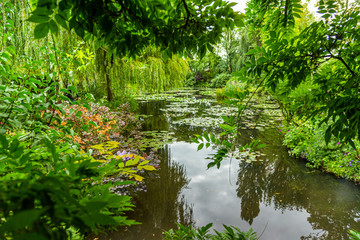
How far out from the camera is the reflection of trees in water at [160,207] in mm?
2451

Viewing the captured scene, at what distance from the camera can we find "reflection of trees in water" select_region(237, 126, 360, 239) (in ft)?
8.70

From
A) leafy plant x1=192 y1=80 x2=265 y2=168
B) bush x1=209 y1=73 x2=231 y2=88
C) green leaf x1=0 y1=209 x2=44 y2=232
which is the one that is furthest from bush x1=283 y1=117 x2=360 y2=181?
bush x1=209 y1=73 x2=231 y2=88

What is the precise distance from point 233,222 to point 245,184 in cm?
102

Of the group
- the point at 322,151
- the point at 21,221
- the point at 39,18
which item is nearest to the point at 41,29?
the point at 39,18

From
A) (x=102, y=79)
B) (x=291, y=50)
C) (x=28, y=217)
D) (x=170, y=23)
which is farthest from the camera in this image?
(x=102, y=79)

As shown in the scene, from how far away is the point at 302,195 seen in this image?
319 centimetres

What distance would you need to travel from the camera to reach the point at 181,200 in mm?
3066

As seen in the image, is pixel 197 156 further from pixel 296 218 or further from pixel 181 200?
pixel 296 218

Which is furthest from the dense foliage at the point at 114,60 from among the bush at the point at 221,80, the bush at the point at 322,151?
the bush at the point at 221,80

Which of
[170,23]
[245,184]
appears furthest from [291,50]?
[245,184]

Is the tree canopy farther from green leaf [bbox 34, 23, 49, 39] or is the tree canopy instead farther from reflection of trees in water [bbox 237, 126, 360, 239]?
reflection of trees in water [bbox 237, 126, 360, 239]

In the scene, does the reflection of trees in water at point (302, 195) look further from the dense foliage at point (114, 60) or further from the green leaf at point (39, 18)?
the green leaf at point (39, 18)

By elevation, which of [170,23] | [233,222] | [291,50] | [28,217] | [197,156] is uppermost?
[170,23]

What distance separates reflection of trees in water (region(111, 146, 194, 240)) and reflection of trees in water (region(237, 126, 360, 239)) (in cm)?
104
